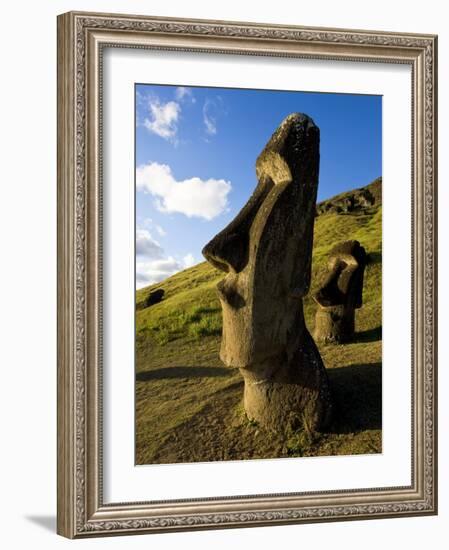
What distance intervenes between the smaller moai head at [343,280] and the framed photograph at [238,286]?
3.11 ft

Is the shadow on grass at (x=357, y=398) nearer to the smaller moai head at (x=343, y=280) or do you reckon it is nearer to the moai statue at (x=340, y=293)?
the moai statue at (x=340, y=293)

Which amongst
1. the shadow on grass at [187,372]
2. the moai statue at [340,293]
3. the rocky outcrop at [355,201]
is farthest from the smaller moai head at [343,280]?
the shadow on grass at [187,372]

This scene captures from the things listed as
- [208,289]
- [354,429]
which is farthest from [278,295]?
[354,429]

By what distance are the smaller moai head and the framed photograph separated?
947 millimetres

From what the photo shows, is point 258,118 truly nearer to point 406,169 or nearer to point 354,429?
point 406,169

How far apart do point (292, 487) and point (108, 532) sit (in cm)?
157

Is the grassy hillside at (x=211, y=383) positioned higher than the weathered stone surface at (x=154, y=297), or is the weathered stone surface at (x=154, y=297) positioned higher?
the weathered stone surface at (x=154, y=297)

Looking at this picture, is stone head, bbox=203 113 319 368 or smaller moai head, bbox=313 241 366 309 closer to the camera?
stone head, bbox=203 113 319 368

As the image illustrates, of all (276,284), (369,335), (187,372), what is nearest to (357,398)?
(369,335)

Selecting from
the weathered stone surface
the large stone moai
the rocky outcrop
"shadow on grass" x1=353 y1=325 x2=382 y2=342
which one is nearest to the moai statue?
"shadow on grass" x1=353 y1=325 x2=382 y2=342

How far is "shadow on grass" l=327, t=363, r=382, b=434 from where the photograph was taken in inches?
314

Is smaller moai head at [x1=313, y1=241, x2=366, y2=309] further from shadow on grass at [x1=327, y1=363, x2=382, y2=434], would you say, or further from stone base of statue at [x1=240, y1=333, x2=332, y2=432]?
stone base of statue at [x1=240, y1=333, x2=332, y2=432]

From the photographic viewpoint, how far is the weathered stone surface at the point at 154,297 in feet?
24.7

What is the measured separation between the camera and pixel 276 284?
785cm
